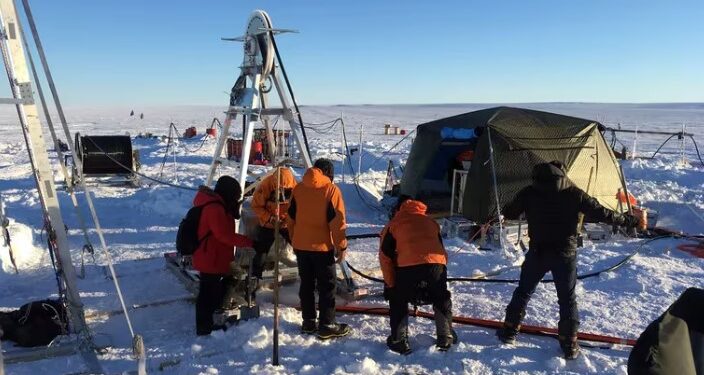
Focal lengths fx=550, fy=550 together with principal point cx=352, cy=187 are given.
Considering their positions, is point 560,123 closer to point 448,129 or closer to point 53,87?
point 448,129

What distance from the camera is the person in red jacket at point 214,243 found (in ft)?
16.4

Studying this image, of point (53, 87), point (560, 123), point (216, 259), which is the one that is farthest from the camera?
point (560, 123)

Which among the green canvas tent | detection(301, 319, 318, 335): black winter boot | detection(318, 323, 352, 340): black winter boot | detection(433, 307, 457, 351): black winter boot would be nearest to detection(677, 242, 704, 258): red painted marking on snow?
the green canvas tent

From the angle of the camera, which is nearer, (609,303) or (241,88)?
(609,303)

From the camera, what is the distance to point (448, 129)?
423 inches

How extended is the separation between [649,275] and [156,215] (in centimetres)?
875

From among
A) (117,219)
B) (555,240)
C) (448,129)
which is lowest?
(117,219)

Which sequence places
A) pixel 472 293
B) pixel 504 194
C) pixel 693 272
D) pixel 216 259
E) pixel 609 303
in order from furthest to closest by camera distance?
pixel 504 194 < pixel 693 272 < pixel 472 293 < pixel 609 303 < pixel 216 259

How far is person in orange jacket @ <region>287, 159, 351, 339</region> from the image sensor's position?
4.93m

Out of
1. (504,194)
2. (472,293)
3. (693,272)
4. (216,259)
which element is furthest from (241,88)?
(693,272)

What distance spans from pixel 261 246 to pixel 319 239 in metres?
1.03

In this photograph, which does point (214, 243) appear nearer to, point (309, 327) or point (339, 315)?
point (309, 327)

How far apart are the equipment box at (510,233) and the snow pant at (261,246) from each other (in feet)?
14.4

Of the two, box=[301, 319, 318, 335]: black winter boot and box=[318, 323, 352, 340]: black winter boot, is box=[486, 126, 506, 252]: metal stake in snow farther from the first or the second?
box=[301, 319, 318, 335]: black winter boot
